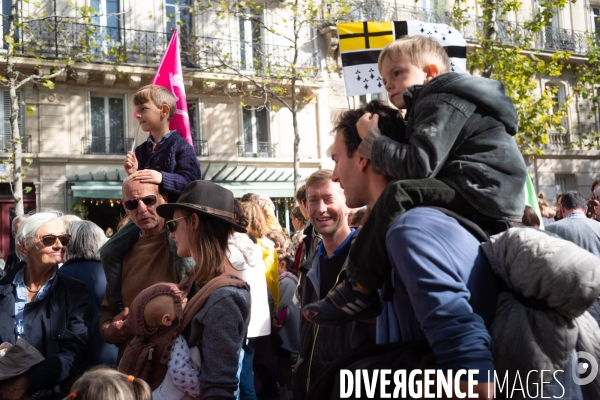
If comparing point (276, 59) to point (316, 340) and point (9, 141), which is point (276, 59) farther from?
point (316, 340)

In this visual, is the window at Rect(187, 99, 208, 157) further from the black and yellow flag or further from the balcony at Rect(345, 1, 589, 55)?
the black and yellow flag

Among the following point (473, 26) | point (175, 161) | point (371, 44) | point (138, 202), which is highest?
point (473, 26)

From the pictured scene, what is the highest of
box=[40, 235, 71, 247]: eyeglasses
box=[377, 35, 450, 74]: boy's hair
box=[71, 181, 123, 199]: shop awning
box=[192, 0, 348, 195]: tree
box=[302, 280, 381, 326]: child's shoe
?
box=[192, 0, 348, 195]: tree

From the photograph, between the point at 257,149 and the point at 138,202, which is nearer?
the point at 138,202

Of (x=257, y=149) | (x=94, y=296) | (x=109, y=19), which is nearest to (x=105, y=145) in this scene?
(x=109, y=19)

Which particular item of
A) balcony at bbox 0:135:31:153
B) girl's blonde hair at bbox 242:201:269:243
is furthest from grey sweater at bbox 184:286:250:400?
balcony at bbox 0:135:31:153

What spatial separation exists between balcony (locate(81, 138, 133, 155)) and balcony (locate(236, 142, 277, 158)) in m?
3.97

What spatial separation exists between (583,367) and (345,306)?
74 cm

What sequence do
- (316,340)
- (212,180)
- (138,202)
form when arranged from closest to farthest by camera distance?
(316,340), (138,202), (212,180)

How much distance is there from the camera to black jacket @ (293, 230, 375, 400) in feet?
10.3

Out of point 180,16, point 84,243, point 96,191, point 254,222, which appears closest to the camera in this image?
point 84,243

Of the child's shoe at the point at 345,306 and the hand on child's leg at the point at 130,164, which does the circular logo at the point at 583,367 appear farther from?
Result: the hand on child's leg at the point at 130,164

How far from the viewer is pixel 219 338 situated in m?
2.86

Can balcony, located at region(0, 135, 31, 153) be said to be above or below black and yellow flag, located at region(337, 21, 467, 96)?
above
